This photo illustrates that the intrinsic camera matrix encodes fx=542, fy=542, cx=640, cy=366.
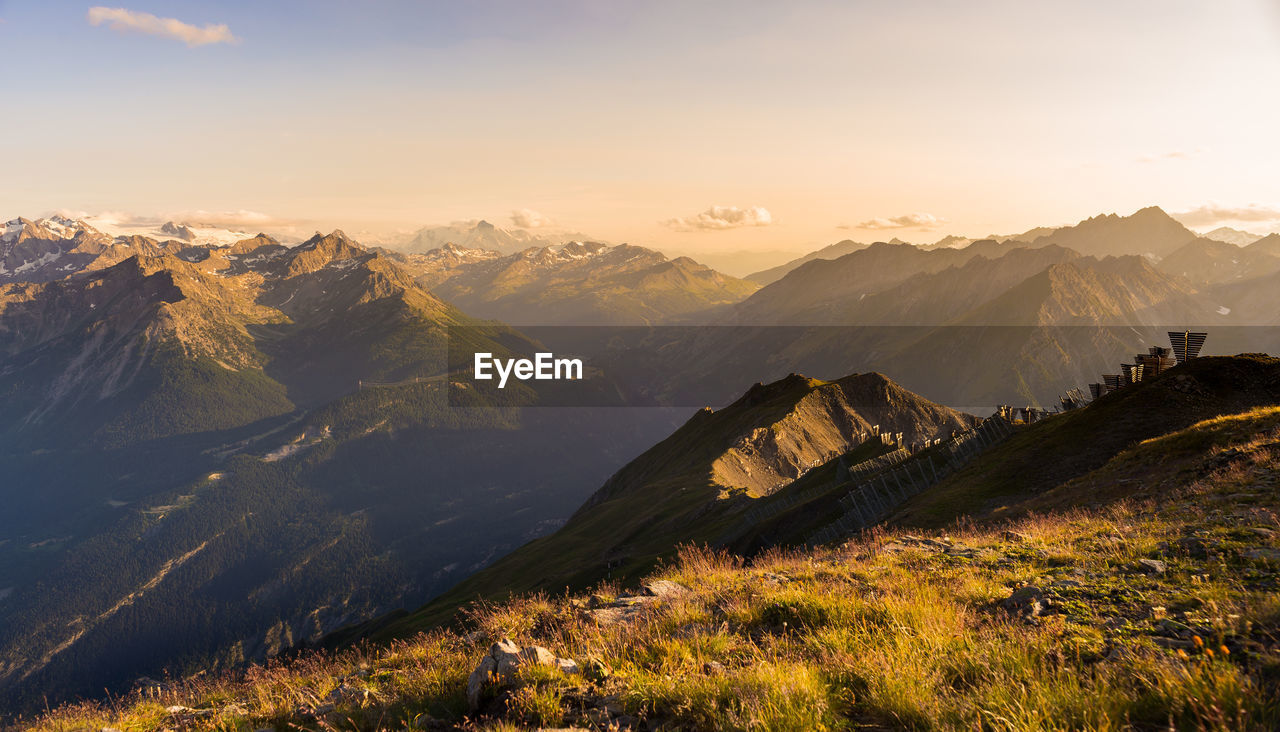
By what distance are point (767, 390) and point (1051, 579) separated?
128658mm

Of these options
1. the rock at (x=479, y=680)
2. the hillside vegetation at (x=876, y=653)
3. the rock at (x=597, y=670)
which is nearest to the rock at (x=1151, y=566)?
the hillside vegetation at (x=876, y=653)

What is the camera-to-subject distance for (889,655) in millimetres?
6680

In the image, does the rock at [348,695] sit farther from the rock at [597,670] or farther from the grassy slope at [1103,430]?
the grassy slope at [1103,430]

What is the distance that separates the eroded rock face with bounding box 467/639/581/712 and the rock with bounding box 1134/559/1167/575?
35.5 feet

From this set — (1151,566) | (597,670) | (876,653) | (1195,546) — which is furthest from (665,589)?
(1195,546)

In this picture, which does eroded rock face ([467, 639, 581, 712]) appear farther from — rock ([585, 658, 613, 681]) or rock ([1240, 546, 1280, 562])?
rock ([1240, 546, 1280, 562])

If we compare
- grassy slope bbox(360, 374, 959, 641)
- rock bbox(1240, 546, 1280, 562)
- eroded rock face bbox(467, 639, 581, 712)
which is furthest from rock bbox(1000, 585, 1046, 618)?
grassy slope bbox(360, 374, 959, 641)

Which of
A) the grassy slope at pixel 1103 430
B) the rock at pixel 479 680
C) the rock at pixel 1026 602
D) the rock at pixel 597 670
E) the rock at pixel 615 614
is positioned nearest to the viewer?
the rock at pixel 479 680

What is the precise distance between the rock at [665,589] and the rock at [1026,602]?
20.2ft

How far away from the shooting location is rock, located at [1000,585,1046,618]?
343 inches

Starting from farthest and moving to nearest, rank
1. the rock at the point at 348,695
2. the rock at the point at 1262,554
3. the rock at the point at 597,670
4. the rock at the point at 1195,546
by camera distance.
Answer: the rock at the point at 1195,546, the rock at the point at 1262,554, the rock at the point at 348,695, the rock at the point at 597,670

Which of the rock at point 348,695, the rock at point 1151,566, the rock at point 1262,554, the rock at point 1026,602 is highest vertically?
the rock at point 1262,554

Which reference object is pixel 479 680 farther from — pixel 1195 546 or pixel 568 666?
pixel 1195 546

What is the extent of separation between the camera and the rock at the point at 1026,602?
28.6 ft
